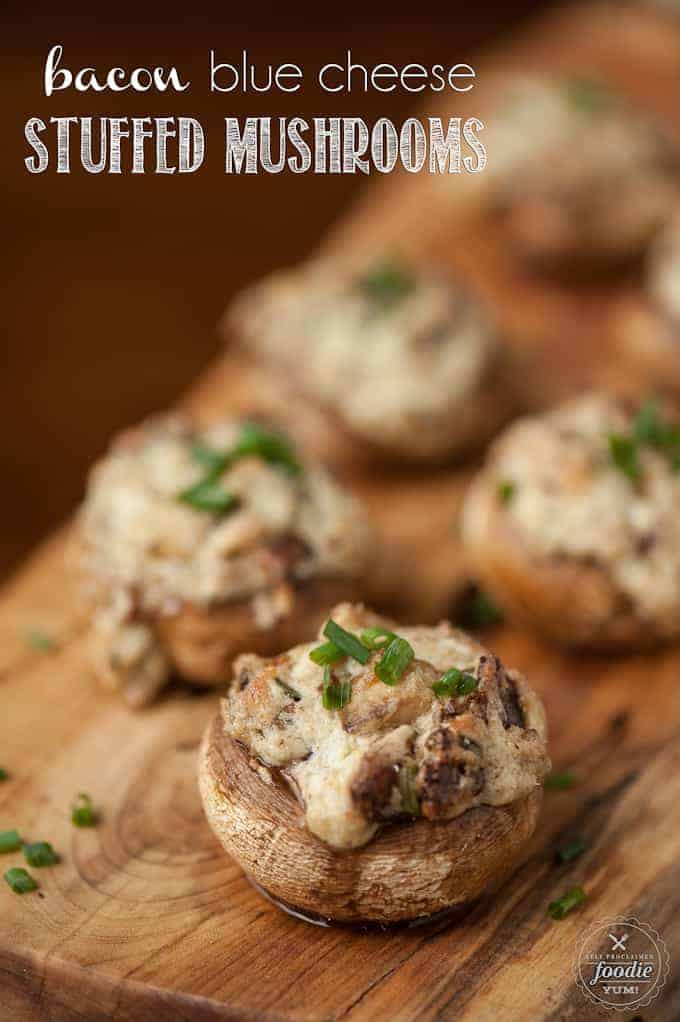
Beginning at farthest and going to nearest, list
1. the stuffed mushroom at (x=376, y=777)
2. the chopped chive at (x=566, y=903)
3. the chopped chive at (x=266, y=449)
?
the chopped chive at (x=266, y=449) < the chopped chive at (x=566, y=903) < the stuffed mushroom at (x=376, y=777)

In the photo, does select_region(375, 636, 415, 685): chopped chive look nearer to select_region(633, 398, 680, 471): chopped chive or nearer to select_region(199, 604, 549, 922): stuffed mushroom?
select_region(199, 604, 549, 922): stuffed mushroom

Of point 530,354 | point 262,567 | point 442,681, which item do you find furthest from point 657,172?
point 442,681

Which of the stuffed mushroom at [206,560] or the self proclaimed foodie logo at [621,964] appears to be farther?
the stuffed mushroom at [206,560]

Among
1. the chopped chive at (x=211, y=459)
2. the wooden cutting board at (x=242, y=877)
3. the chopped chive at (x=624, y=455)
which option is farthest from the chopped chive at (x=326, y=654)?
the chopped chive at (x=624, y=455)

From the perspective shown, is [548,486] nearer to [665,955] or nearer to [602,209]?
[665,955]

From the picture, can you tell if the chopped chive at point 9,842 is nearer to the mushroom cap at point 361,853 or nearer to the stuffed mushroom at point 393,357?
the mushroom cap at point 361,853
